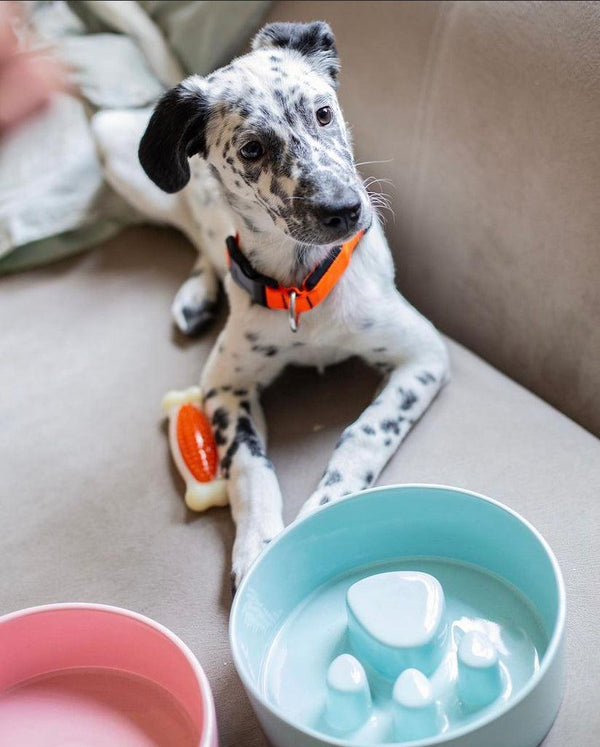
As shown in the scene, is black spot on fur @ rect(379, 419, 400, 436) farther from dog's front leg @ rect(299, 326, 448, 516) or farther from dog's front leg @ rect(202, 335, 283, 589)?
dog's front leg @ rect(202, 335, 283, 589)

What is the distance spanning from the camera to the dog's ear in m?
1.36

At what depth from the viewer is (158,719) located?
1045 millimetres

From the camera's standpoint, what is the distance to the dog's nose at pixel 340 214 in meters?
1.18

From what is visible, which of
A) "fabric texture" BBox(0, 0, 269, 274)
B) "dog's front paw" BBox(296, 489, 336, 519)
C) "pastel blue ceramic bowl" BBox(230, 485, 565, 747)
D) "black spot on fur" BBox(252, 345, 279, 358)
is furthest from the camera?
"fabric texture" BBox(0, 0, 269, 274)

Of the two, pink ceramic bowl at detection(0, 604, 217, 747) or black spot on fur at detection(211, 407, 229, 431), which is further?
black spot on fur at detection(211, 407, 229, 431)

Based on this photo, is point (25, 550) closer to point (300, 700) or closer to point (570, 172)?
point (300, 700)

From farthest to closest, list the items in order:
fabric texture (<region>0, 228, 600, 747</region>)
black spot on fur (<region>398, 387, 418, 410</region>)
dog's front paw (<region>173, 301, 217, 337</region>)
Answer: dog's front paw (<region>173, 301, 217, 337</region>) < black spot on fur (<region>398, 387, 418, 410</region>) < fabric texture (<region>0, 228, 600, 747</region>)

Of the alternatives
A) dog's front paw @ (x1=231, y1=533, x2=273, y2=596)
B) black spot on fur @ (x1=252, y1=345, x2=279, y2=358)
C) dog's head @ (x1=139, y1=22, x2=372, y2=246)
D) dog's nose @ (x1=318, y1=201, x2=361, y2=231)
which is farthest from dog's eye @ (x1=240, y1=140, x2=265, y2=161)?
dog's front paw @ (x1=231, y1=533, x2=273, y2=596)

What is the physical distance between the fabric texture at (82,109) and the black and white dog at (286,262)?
1.97 feet

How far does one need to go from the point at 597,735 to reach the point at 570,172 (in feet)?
2.68

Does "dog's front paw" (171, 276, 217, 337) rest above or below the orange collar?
below

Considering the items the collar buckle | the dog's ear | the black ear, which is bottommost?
the collar buckle

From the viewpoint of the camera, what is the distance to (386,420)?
4.40 ft

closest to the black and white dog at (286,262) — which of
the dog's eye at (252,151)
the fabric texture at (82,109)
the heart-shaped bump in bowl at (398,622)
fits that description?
the dog's eye at (252,151)
